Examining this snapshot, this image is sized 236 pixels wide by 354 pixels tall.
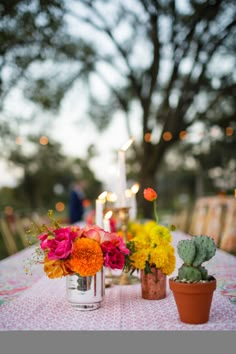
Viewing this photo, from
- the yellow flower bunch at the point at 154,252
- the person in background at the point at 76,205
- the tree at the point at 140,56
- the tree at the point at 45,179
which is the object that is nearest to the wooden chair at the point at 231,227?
the tree at the point at 140,56

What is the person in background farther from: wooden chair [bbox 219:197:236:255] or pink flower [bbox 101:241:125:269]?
pink flower [bbox 101:241:125:269]

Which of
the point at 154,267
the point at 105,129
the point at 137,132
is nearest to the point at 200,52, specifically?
the point at 137,132

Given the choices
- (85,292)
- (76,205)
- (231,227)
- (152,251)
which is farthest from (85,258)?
(76,205)

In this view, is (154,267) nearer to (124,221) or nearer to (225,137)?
(124,221)

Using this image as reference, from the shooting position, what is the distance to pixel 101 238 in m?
1.74

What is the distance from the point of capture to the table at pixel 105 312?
150 cm

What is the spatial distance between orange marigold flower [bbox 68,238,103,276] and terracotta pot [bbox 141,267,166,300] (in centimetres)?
29

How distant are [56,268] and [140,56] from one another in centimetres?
685

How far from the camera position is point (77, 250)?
1656 millimetres

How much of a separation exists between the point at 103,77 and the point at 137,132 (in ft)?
4.56

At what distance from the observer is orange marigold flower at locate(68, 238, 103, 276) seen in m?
1.65

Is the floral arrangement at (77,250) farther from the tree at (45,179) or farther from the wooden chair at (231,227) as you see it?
the tree at (45,179)

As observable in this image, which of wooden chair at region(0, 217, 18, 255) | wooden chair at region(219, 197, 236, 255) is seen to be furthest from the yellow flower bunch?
wooden chair at region(0, 217, 18, 255)

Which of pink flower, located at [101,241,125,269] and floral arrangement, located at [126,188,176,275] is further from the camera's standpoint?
floral arrangement, located at [126,188,176,275]
